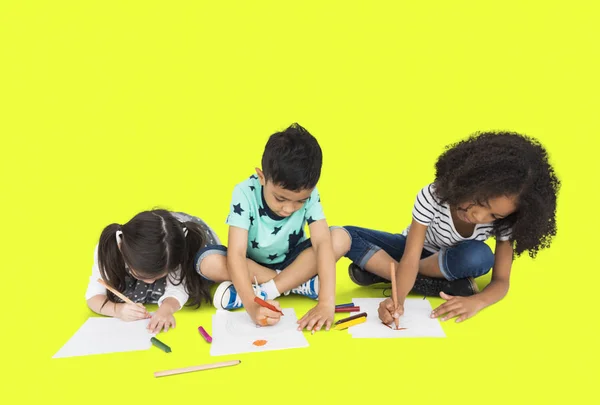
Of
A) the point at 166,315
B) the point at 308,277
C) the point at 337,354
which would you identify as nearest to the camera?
the point at 337,354

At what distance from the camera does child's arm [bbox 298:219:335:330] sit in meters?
2.19

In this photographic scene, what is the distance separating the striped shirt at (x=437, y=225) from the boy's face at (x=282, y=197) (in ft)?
1.59

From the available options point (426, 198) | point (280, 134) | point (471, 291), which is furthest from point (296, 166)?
point (471, 291)

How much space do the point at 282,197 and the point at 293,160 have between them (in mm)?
155

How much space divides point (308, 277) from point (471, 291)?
0.72m

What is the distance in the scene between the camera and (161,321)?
2203 millimetres

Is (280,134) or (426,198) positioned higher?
(280,134)

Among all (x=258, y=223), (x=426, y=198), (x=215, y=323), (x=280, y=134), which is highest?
(x=280, y=134)

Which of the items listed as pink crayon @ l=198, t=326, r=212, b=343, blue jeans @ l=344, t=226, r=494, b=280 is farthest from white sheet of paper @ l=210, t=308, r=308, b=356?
blue jeans @ l=344, t=226, r=494, b=280

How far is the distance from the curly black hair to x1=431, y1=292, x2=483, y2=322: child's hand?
31 cm

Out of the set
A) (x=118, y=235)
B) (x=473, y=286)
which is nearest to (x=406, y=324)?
(x=473, y=286)

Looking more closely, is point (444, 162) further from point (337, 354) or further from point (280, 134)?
point (337, 354)

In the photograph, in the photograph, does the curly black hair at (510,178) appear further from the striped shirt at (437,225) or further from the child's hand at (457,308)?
the child's hand at (457,308)

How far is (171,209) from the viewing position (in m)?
2.57
